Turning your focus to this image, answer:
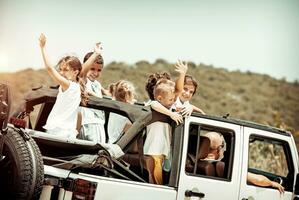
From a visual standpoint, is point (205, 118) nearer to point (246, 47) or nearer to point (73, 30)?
point (73, 30)

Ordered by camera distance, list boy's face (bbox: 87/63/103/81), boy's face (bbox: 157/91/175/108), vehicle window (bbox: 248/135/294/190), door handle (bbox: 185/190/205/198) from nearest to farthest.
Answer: door handle (bbox: 185/190/205/198) < boy's face (bbox: 157/91/175/108) < vehicle window (bbox: 248/135/294/190) < boy's face (bbox: 87/63/103/81)

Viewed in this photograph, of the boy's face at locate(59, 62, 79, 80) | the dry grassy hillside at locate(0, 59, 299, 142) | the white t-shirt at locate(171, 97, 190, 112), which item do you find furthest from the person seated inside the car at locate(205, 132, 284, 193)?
the dry grassy hillside at locate(0, 59, 299, 142)

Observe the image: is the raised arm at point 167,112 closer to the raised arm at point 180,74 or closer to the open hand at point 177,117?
the open hand at point 177,117

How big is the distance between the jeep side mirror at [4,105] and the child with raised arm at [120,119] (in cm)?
143

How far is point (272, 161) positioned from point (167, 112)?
6299mm

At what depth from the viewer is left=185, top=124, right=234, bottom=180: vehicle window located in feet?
14.5

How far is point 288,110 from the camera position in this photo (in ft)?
105

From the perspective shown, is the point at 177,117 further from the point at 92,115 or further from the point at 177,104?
the point at 92,115

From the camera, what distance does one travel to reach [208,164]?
4.51 meters

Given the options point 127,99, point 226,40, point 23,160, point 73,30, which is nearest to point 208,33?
point 226,40

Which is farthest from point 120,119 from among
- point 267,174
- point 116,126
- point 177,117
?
point 267,174

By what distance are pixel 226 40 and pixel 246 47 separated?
1.00 metres

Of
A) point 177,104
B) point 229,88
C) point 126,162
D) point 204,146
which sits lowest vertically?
point 126,162

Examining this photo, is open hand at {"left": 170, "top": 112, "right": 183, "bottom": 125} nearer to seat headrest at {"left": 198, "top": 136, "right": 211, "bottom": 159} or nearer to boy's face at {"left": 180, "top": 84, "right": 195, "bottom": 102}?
seat headrest at {"left": 198, "top": 136, "right": 211, "bottom": 159}
